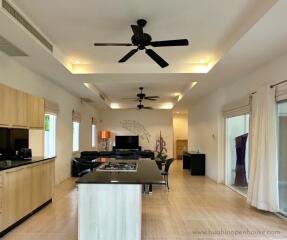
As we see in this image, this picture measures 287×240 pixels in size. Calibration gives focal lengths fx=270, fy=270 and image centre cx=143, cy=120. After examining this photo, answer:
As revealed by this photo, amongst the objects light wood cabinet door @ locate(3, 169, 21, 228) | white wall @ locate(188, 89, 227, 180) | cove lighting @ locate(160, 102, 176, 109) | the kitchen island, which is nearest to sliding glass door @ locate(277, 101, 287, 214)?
white wall @ locate(188, 89, 227, 180)

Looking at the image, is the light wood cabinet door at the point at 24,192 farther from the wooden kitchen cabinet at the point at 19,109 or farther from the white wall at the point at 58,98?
the white wall at the point at 58,98

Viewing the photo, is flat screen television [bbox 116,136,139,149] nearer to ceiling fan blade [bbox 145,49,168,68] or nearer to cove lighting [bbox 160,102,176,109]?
cove lighting [bbox 160,102,176,109]

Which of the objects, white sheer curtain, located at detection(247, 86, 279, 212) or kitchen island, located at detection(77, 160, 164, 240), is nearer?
kitchen island, located at detection(77, 160, 164, 240)

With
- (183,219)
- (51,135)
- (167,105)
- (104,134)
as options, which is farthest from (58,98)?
(167,105)

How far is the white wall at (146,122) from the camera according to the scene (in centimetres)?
1457

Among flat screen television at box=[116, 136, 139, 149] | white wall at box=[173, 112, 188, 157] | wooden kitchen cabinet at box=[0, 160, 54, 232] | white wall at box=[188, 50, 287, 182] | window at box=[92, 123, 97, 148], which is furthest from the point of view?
white wall at box=[173, 112, 188, 157]

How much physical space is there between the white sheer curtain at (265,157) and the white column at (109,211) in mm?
2814

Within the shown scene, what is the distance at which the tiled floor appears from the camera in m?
3.78

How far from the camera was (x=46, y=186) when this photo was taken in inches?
203

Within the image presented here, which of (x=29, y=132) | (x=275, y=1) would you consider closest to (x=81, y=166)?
(x=29, y=132)

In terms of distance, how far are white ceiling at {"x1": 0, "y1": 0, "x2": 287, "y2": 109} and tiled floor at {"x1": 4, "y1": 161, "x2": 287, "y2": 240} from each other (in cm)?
275

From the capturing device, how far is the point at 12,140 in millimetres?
4922

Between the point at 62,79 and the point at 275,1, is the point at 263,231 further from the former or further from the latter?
the point at 62,79

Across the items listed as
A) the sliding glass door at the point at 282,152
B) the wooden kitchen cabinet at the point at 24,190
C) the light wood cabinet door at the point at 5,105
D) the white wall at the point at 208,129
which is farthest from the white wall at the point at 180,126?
the light wood cabinet door at the point at 5,105
